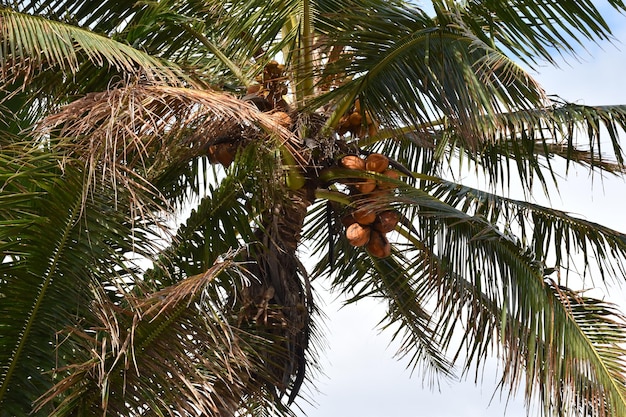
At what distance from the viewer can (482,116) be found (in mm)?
5531

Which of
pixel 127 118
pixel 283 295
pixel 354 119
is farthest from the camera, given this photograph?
pixel 354 119

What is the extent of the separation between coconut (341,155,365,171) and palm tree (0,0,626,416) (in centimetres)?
2

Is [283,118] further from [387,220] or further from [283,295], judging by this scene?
[283,295]

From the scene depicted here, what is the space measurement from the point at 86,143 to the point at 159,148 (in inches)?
45.0

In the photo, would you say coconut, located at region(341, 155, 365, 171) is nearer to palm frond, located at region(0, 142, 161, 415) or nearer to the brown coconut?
the brown coconut

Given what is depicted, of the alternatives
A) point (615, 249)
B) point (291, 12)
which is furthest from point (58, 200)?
point (615, 249)

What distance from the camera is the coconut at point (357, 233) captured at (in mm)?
5973

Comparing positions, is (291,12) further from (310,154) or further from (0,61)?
(0,61)

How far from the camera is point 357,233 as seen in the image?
597 centimetres

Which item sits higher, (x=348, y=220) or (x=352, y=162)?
(x=352, y=162)

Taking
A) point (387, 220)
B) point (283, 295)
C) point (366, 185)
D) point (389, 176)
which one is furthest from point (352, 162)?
point (283, 295)

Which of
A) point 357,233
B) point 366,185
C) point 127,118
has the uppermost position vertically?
point 366,185

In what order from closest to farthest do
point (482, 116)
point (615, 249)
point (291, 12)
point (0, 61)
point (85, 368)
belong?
1. point (85, 368)
2. point (0, 61)
3. point (482, 116)
4. point (291, 12)
5. point (615, 249)

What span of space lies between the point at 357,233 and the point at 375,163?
0.41m
